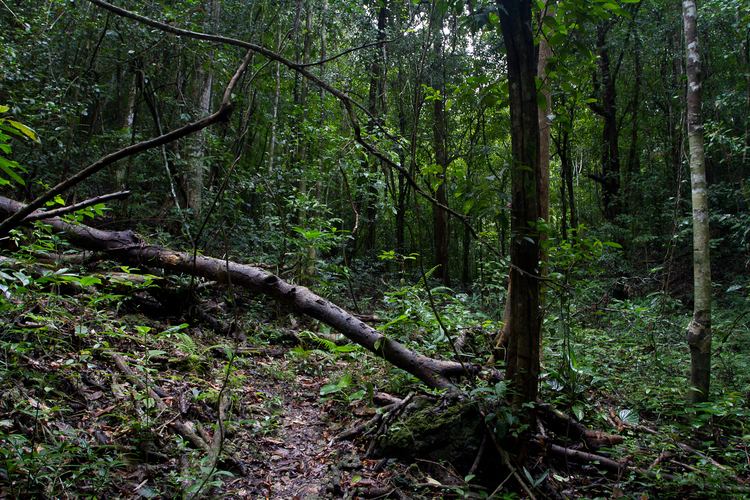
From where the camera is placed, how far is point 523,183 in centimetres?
302

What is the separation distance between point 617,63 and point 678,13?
3.47m

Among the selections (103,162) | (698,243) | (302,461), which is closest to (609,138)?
(698,243)

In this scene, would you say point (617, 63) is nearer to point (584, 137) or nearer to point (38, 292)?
point (584, 137)

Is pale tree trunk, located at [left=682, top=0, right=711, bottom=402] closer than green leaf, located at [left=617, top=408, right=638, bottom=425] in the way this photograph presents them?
No

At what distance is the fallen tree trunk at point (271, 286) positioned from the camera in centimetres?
441

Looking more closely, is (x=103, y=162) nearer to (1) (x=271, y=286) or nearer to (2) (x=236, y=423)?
(2) (x=236, y=423)

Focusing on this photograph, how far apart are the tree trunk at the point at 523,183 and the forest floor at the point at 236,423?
1.27ft

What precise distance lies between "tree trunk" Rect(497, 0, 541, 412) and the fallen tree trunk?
98 centimetres

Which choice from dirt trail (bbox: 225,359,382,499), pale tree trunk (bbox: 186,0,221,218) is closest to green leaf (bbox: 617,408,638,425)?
dirt trail (bbox: 225,359,382,499)

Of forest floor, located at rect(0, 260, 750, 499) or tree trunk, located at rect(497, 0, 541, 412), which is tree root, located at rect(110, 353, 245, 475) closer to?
forest floor, located at rect(0, 260, 750, 499)

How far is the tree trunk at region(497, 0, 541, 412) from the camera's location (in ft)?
9.84

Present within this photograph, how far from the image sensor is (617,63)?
555 inches

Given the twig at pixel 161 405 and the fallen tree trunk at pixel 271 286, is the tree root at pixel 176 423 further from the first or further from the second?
the fallen tree trunk at pixel 271 286

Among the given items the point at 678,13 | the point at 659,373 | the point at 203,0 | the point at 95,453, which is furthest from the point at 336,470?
the point at 678,13
